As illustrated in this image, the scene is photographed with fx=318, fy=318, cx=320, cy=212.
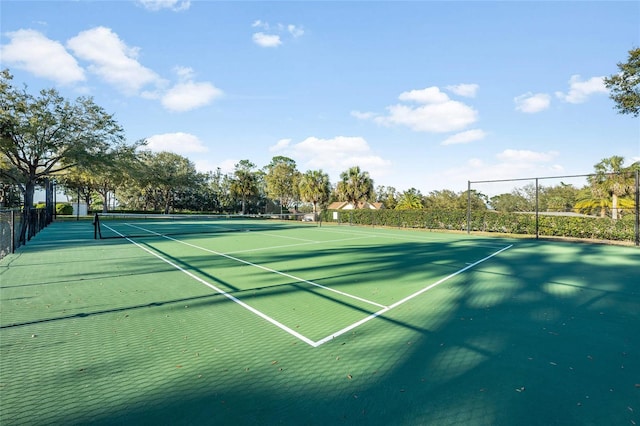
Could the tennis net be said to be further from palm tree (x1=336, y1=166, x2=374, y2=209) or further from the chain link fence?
the chain link fence

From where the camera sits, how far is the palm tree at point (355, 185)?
161 ft

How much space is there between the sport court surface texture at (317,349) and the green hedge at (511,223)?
41.2 ft

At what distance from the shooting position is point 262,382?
3.11 m

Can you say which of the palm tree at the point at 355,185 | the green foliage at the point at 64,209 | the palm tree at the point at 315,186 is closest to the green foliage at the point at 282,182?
the palm tree at the point at 315,186

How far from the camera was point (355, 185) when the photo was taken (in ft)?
161

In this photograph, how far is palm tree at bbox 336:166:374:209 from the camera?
1937 inches

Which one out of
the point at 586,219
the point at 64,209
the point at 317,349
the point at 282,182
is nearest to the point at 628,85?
the point at 586,219

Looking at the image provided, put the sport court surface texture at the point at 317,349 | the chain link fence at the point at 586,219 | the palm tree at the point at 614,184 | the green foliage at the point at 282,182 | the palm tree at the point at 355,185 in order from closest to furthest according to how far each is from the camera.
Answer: the sport court surface texture at the point at 317,349, the chain link fence at the point at 586,219, the palm tree at the point at 614,184, the palm tree at the point at 355,185, the green foliage at the point at 282,182

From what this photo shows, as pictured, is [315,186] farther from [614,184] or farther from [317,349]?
[317,349]

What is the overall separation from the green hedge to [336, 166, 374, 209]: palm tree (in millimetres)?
15847

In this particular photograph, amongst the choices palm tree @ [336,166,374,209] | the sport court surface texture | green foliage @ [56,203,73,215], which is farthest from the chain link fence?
green foliage @ [56,203,73,215]

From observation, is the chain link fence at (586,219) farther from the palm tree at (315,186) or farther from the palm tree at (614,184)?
the palm tree at (315,186)

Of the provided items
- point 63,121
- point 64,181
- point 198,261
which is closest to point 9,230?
point 198,261

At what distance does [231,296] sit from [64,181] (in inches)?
2211
